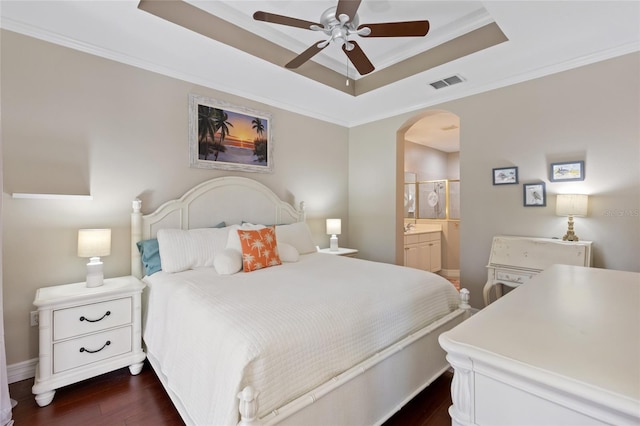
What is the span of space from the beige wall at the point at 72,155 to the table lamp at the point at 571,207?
339 cm

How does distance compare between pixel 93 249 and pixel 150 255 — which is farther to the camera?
pixel 150 255

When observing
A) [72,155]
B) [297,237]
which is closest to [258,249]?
[297,237]

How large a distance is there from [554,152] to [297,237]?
2.66m

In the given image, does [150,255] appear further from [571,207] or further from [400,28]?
[571,207]

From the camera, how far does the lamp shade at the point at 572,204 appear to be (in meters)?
2.49

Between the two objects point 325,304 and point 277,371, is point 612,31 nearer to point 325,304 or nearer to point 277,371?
point 325,304

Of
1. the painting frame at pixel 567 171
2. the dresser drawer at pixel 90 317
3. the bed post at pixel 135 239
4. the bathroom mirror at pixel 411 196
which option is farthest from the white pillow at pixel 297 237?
the bathroom mirror at pixel 411 196

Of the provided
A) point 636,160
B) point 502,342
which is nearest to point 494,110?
point 636,160

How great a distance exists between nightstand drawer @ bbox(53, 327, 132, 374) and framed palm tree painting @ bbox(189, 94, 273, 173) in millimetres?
1653

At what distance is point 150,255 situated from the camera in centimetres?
242

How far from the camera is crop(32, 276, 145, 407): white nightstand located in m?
1.85

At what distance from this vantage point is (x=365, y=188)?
14.5ft

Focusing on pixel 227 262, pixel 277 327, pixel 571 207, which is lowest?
pixel 277 327

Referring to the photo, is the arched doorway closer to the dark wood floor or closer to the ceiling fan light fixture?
the ceiling fan light fixture
